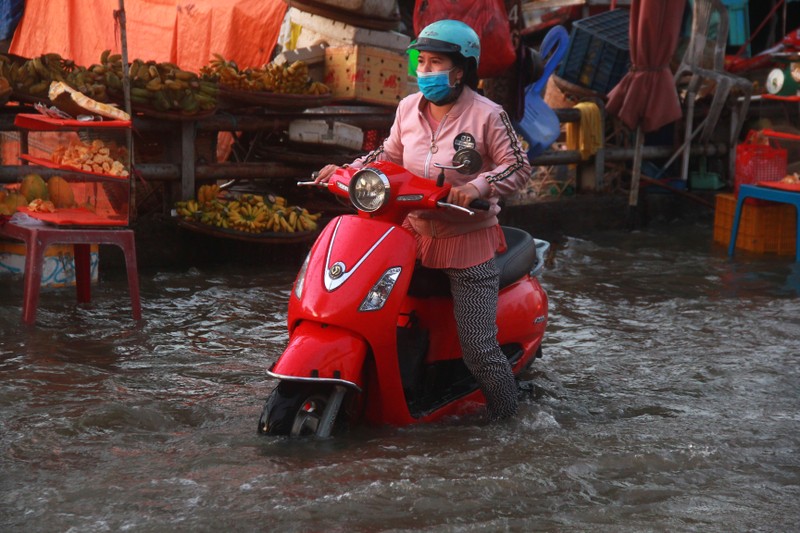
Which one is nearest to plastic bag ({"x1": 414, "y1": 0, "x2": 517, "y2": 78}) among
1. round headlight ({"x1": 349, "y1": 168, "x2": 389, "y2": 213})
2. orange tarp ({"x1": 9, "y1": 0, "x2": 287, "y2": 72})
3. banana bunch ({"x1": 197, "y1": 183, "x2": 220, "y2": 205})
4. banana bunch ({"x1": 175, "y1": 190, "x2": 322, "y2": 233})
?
banana bunch ({"x1": 175, "y1": 190, "x2": 322, "y2": 233})

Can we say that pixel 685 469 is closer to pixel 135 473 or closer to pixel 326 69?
pixel 135 473

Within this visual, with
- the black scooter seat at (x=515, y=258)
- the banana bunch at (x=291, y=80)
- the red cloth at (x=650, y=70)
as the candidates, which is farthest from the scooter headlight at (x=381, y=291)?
the red cloth at (x=650, y=70)

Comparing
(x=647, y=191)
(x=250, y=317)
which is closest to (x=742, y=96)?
(x=647, y=191)

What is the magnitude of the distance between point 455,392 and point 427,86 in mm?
1479

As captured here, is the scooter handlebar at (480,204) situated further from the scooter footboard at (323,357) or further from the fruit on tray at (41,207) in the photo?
the fruit on tray at (41,207)

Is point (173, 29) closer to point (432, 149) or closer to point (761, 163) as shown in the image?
point (761, 163)

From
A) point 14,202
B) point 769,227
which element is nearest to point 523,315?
point 14,202

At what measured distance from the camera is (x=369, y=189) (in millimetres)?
4113

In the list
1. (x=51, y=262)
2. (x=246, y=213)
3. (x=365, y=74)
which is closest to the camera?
(x=51, y=262)

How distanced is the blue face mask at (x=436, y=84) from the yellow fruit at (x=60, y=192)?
3.08 meters

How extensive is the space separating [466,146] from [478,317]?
2.54 feet

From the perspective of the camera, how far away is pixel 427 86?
170 inches

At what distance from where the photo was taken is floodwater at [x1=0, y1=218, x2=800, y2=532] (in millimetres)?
3545

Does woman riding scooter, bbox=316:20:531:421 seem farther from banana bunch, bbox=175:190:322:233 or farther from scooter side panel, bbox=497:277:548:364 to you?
banana bunch, bbox=175:190:322:233
